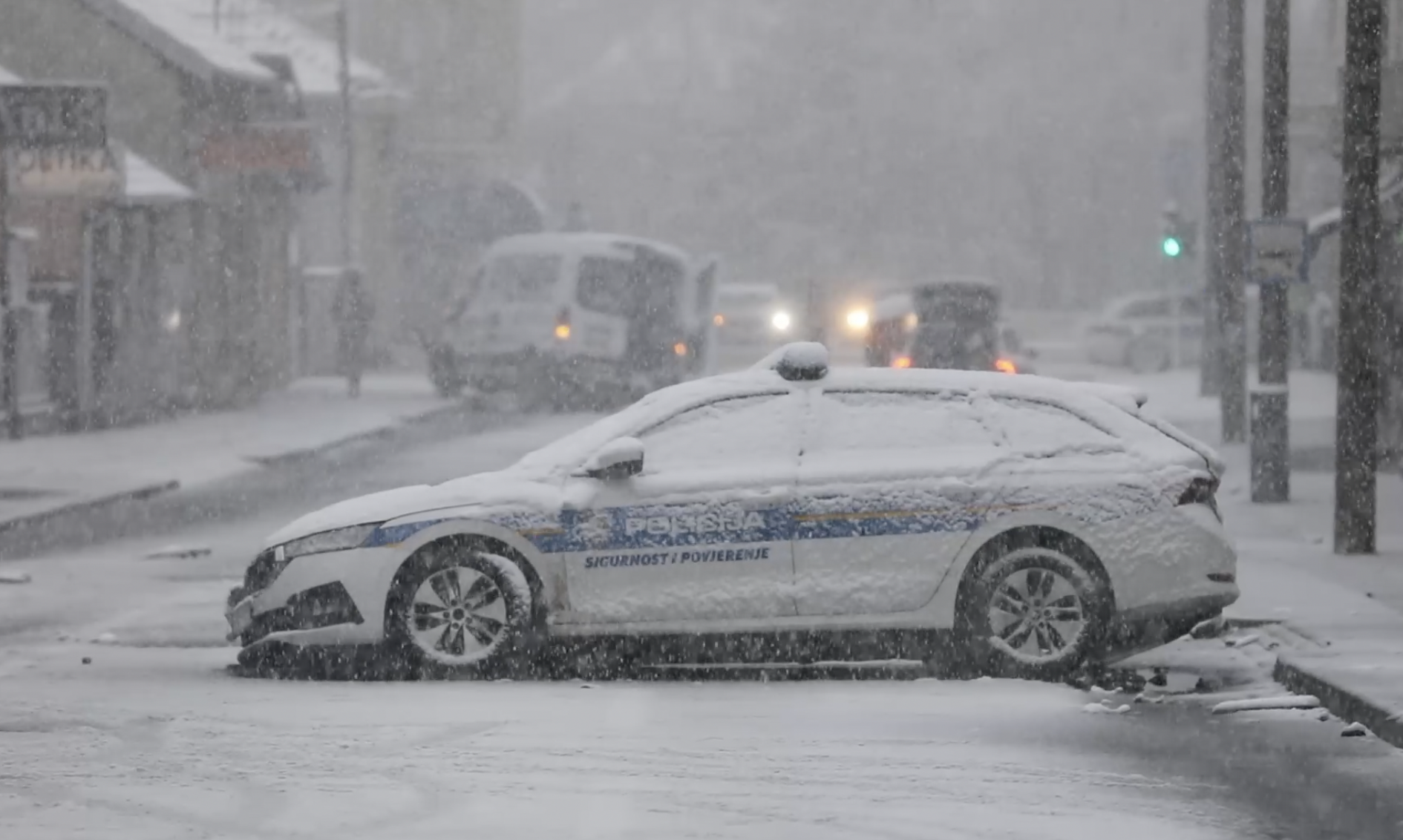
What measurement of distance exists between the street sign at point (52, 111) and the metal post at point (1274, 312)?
16152 millimetres

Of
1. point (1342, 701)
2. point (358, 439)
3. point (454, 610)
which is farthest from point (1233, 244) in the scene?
point (454, 610)

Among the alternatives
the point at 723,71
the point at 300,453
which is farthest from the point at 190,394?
the point at 723,71

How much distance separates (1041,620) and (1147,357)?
132ft

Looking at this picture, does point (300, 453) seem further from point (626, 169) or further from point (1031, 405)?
point (626, 169)

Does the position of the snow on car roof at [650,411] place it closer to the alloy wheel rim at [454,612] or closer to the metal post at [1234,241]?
the alloy wheel rim at [454,612]

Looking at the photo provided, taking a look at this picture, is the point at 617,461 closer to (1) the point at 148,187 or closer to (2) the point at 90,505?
(2) the point at 90,505

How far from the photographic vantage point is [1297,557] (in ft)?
A: 51.9

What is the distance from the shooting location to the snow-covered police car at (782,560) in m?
10.7

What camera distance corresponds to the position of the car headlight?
10.8 meters

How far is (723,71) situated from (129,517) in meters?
81.9

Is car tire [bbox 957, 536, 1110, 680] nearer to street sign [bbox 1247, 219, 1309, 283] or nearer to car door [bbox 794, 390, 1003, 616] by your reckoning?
car door [bbox 794, 390, 1003, 616]

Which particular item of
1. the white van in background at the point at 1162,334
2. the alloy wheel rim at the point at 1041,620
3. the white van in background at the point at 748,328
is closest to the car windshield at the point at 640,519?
the alloy wheel rim at the point at 1041,620

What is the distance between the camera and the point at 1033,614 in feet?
35.2

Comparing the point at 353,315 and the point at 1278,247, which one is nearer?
the point at 1278,247
